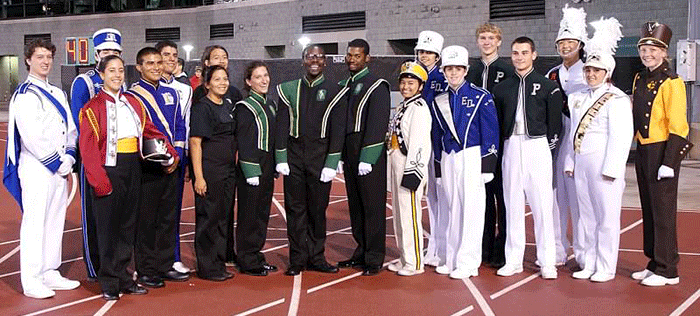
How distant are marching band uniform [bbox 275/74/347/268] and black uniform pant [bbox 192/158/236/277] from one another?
441 millimetres

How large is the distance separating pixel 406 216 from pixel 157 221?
1943 mm

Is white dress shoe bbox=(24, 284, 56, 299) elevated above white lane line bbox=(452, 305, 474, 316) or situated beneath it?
elevated above

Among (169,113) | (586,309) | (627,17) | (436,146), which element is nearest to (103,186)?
(169,113)

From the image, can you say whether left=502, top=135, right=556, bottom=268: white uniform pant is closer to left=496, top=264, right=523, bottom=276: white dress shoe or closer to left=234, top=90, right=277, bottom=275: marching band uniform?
left=496, top=264, right=523, bottom=276: white dress shoe

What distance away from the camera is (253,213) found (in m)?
7.24

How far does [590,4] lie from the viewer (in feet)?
65.1

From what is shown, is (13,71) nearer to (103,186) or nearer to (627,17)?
(627,17)

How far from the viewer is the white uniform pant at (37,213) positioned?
256 inches

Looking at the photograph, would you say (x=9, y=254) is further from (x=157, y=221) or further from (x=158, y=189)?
(x=158, y=189)

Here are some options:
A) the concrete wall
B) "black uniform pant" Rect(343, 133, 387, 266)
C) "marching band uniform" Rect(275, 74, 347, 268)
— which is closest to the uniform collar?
"marching band uniform" Rect(275, 74, 347, 268)

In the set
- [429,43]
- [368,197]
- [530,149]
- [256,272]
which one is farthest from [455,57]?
[256,272]

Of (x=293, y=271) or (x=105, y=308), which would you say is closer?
(x=105, y=308)

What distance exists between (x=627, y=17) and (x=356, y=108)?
44.1 ft

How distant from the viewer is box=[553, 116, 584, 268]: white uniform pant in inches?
295
